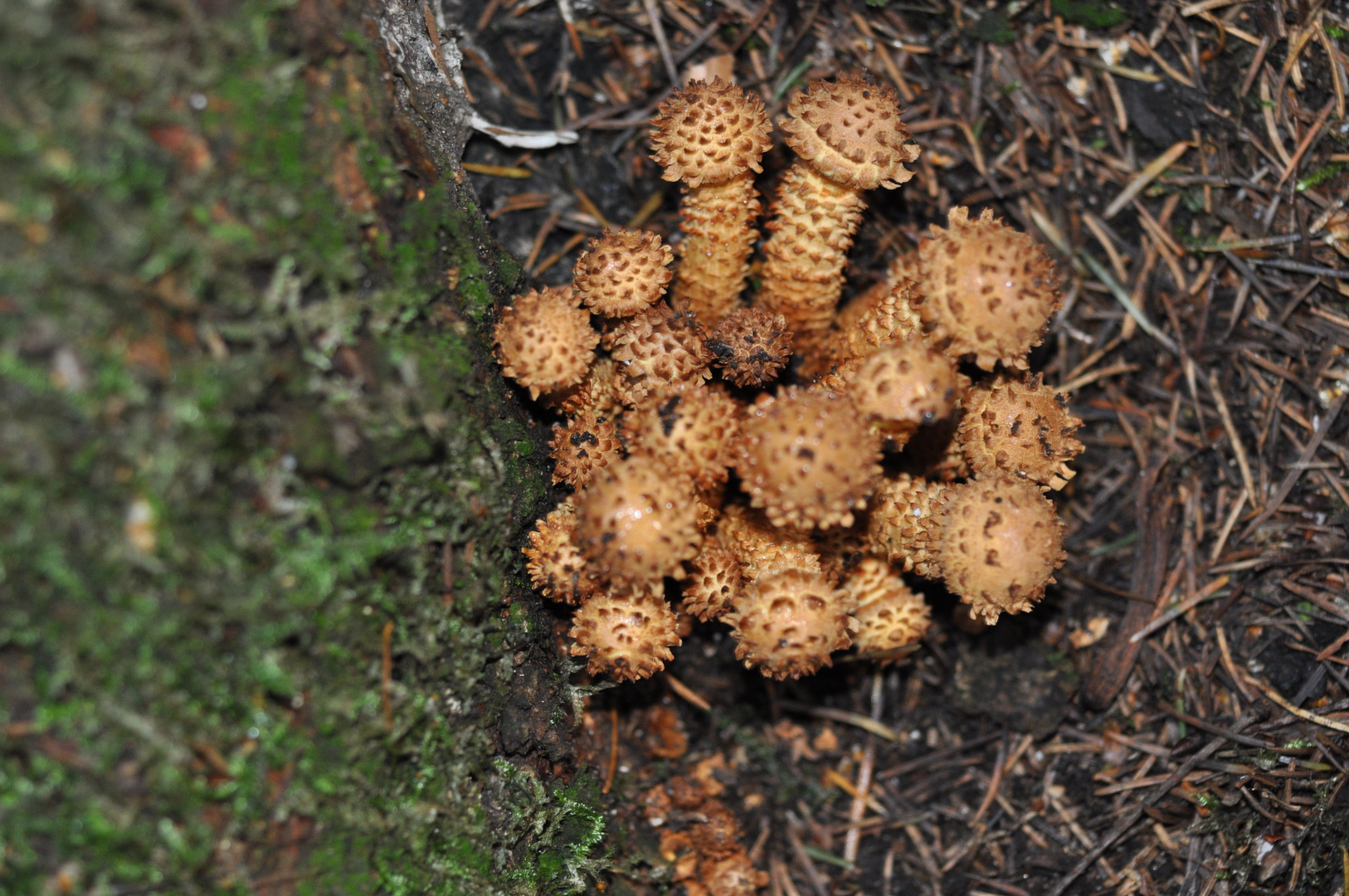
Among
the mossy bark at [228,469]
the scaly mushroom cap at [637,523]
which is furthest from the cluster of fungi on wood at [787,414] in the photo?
the mossy bark at [228,469]

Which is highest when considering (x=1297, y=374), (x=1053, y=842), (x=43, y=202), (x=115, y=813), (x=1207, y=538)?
(x=43, y=202)

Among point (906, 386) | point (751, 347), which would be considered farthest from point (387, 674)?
point (906, 386)

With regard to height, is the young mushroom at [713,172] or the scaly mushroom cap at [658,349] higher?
the young mushroom at [713,172]

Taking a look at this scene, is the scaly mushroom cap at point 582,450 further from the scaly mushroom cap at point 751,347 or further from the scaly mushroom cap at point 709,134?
the scaly mushroom cap at point 709,134

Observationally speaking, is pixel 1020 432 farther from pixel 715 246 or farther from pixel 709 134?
pixel 709 134

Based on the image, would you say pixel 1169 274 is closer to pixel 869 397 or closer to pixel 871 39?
pixel 871 39

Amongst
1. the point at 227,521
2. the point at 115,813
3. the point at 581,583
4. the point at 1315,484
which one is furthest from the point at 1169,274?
the point at 115,813
